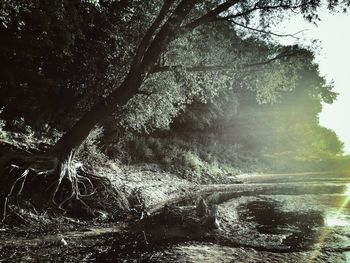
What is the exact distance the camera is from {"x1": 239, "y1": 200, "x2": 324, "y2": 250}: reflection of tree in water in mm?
8664

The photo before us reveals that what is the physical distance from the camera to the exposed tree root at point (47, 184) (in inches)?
399

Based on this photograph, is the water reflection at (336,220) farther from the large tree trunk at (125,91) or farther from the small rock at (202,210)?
the large tree trunk at (125,91)

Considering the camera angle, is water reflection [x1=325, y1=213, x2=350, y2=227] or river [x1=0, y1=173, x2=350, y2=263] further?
water reflection [x1=325, y1=213, x2=350, y2=227]

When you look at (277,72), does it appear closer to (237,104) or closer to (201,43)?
(201,43)

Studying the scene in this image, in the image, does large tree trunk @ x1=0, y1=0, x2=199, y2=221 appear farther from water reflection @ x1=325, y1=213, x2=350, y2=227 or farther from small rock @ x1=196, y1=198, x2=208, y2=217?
water reflection @ x1=325, y1=213, x2=350, y2=227

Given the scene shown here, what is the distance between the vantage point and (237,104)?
37.4m

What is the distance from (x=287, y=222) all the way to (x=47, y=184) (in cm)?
855

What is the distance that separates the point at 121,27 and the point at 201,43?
421cm

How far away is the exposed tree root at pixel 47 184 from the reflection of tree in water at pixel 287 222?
5.32 meters

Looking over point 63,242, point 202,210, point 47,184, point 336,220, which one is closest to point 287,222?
point 336,220

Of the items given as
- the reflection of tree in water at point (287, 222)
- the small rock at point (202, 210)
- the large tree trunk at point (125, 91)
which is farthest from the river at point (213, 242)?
the large tree trunk at point (125, 91)

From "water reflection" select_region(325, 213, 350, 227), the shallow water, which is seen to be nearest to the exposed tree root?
the shallow water

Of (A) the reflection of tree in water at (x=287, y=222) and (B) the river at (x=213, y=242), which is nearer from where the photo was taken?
(B) the river at (x=213, y=242)

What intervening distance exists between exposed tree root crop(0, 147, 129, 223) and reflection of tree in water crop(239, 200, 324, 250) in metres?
5.32
